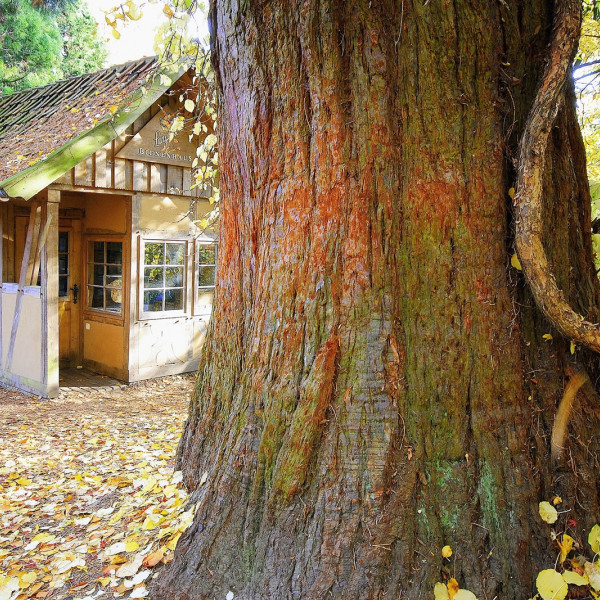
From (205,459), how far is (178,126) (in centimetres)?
389

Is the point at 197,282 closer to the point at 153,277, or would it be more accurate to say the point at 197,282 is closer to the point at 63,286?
the point at 153,277

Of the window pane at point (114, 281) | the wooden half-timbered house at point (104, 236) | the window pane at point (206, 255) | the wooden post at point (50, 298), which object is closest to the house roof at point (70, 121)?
the wooden half-timbered house at point (104, 236)

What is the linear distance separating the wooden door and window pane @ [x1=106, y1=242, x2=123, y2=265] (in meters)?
0.84

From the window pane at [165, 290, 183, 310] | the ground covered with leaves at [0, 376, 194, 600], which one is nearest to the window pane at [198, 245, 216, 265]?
the window pane at [165, 290, 183, 310]

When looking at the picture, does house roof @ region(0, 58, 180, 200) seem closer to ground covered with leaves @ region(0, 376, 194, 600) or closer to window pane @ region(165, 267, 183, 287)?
window pane @ region(165, 267, 183, 287)

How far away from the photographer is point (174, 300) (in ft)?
31.2

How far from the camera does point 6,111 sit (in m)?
10.8

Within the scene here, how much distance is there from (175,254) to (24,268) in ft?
7.42

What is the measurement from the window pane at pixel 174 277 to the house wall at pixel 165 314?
104 mm

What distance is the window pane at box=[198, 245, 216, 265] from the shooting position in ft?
32.1

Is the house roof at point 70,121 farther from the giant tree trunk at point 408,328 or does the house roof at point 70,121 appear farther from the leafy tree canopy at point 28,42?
the leafy tree canopy at point 28,42

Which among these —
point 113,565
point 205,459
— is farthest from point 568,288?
point 113,565

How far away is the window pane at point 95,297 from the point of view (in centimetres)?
949

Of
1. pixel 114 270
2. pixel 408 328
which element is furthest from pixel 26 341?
pixel 408 328
